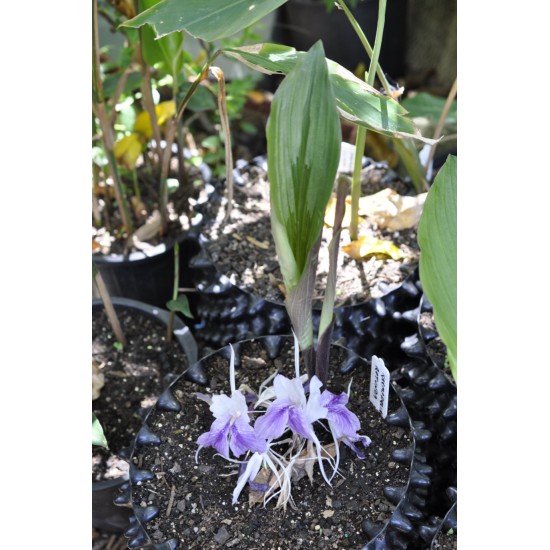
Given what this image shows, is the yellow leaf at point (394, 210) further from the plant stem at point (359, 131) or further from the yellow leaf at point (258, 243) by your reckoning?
the yellow leaf at point (258, 243)

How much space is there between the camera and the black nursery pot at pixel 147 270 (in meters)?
1.28

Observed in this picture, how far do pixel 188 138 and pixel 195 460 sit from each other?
1.02 m

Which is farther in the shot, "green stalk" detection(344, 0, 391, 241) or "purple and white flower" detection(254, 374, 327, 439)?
"green stalk" detection(344, 0, 391, 241)

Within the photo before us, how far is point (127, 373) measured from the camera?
112 cm

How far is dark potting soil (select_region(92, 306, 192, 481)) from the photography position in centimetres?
104

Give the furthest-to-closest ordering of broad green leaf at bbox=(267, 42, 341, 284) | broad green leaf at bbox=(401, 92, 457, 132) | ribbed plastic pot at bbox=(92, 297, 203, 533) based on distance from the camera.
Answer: broad green leaf at bbox=(401, 92, 457, 132) → ribbed plastic pot at bbox=(92, 297, 203, 533) → broad green leaf at bbox=(267, 42, 341, 284)

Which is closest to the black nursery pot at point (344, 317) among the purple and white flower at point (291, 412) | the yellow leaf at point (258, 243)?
the yellow leaf at point (258, 243)

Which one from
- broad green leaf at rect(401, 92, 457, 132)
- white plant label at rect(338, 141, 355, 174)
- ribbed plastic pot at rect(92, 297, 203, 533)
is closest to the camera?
ribbed plastic pot at rect(92, 297, 203, 533)

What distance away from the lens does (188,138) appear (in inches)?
65.4

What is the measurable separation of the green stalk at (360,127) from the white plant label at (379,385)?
0.31 meters

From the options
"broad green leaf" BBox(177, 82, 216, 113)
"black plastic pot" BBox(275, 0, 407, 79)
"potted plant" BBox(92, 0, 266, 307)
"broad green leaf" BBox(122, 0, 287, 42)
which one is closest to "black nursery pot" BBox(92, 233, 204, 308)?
"potted plant" BBox(92, 0, 266, 307)

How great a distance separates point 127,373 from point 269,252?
0.99 feet

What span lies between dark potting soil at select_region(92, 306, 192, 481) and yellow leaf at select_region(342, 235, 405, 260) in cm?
32

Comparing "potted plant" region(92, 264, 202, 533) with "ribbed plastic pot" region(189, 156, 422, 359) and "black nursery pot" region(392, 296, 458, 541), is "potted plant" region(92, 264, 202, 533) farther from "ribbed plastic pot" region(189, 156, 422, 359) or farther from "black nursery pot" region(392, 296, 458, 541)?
"black nursery pot" region(392, 296, 458, 541)
